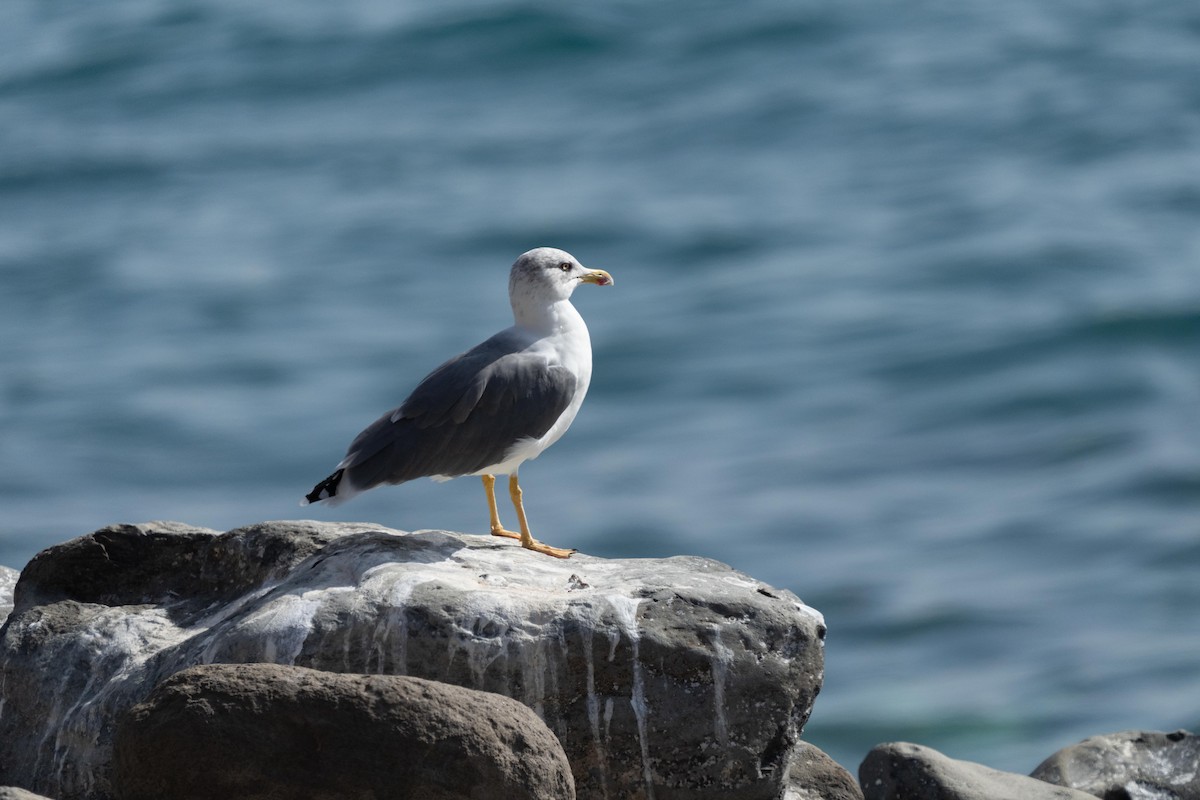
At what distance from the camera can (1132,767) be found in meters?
9.21

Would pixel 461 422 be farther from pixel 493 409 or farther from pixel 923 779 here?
pixel 923 779

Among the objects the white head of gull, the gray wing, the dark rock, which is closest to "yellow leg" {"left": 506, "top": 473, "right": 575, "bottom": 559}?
the white head of gull

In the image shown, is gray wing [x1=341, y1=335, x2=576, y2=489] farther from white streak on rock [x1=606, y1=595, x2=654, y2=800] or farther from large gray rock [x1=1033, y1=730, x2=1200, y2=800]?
large gray rock [x1=1033, y1=730, x2=1200, y2=800]

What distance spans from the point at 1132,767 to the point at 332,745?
16.4 ft

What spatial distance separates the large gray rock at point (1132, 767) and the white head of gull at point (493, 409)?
123 inches

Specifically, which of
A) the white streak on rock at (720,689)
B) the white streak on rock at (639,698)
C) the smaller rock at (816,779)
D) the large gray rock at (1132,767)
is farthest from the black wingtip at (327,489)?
the large gray rock at (1132,767)

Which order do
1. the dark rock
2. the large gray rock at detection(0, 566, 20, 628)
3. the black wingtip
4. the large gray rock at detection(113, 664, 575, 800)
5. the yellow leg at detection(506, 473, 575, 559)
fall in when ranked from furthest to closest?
the large gray rock at detection(0, 566, 20, 628)
the dark rock
the yellow leg at detection(506, 473, 575, 559)
the black wingtip
the large gray rock at detection(113, 664, 575, 800)

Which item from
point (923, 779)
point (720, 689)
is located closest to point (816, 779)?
point (923, 779)

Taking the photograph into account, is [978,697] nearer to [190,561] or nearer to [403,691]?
[190,561]

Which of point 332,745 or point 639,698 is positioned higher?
point 332,745

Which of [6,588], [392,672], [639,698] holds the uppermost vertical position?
[392,672]

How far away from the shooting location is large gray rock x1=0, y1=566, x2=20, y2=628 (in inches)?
322

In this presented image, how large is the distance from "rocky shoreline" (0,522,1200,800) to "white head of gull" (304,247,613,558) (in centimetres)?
29

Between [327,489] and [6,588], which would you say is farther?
[6,588]
